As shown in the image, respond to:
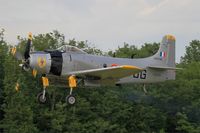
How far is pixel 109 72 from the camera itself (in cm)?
2578

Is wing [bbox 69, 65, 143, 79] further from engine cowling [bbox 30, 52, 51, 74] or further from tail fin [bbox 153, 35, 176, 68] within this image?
tail fin [bbox 153, 35, 176, 68]

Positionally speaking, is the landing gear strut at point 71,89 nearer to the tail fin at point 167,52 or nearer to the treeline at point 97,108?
the tail fin at point 167,52

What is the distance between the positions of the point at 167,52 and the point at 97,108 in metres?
22.9

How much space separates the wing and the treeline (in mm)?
24190

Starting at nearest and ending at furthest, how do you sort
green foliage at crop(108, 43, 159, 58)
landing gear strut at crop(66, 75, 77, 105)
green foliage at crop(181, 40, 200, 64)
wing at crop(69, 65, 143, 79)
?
wing at crop(69, 65, 143, 79) < landing gear strut at crop(66, 75, 77, 105) < green foliage at crop(108, 43, 159, 58) < green foliage at crop(181, 40, 200, 64)

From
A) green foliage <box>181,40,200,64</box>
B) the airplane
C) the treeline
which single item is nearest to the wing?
the airplane

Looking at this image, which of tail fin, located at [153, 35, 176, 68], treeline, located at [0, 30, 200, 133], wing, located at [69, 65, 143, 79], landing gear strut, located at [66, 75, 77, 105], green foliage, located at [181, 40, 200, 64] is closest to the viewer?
wing, located at [69, 65, 143, 79]

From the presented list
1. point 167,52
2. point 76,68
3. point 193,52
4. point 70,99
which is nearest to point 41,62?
point 76,68

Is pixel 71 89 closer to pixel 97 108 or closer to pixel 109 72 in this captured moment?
pixel 109 72

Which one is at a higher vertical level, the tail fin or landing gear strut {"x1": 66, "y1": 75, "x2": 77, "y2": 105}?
the tail fin

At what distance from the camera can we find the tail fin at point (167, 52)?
31.0m

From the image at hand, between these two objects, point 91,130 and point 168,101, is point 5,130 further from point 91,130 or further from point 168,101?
point 168,101

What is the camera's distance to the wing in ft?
82.4

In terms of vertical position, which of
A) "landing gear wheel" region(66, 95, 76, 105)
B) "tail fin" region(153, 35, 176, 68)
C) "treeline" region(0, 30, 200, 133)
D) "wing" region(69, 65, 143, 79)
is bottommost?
"treeline" region(0, 30, 200, 133)
